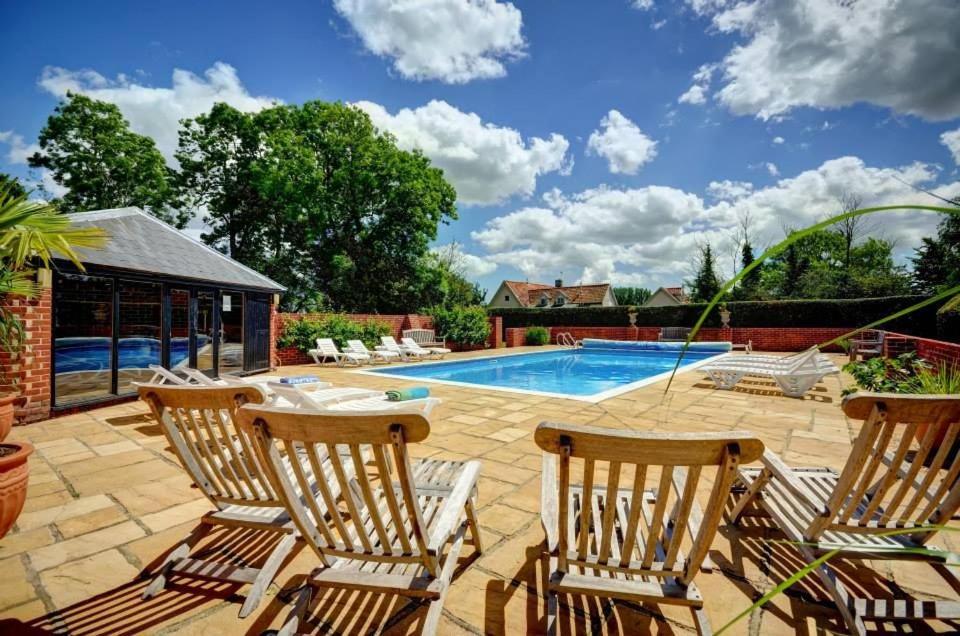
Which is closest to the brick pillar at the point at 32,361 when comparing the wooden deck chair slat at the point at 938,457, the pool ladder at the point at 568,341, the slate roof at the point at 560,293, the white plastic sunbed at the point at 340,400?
the white plastic sunbed at the point at 340,400

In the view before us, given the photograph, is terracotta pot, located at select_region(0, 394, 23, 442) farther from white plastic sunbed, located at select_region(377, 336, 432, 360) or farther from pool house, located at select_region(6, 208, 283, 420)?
white plastic sunbed, located at select_region(377, 336, 432, 360)

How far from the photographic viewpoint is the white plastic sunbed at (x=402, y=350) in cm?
1362

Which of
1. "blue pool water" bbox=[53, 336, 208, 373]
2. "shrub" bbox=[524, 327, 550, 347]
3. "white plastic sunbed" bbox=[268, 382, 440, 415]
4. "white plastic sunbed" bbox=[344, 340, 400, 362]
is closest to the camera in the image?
"white plastic sunbed" bbox=[268, 382, 440, 415]

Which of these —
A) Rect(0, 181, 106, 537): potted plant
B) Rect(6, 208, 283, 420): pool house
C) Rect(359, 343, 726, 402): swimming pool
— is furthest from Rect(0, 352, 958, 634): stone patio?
Rect(359, 343, 726, 402): swimming pool

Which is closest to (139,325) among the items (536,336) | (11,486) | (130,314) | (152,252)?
(130,314)

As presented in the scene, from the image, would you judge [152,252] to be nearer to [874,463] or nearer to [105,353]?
[874,463]

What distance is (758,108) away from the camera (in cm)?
1194

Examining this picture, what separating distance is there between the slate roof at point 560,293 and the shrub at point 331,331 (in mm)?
28733

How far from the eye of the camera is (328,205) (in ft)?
72.5

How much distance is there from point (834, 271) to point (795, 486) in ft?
126

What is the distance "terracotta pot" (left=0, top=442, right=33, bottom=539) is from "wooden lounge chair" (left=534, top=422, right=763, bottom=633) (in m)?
2.89

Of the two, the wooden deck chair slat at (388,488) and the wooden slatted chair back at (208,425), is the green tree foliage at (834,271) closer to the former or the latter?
the wooden deck chair slat at (388,488)

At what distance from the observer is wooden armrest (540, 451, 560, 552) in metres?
1.84

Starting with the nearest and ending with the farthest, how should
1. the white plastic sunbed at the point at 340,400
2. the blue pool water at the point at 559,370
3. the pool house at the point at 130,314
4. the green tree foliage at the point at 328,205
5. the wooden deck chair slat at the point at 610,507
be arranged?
the wooden deck chair slat at the point at 610,507 < the white plastic sunbed at the point at 340,400 < the pool house at the point at 130,314 < the blue pool water at the point at 559,370 < the green tree foliage at the point at 328,205
